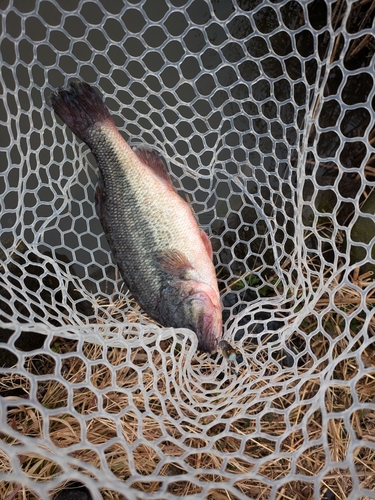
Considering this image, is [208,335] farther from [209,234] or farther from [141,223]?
[209,234]

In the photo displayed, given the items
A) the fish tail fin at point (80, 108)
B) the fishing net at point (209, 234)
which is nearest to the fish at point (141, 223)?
the fish tail fin at point (80, 108)

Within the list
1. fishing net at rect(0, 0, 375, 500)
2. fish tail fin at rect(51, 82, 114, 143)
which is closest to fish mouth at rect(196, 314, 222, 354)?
fishing net at rect(0, 0, 375, 500)

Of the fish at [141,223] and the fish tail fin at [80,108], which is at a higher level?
the fish tail fin at [80,108]

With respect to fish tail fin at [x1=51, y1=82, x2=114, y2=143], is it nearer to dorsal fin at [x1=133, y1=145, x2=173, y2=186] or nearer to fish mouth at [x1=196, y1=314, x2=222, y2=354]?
dorsal fin at [x1=133, y1=145, x2=173, y2=186]

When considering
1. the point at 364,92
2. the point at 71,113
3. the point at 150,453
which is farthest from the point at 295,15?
the point at 150,453

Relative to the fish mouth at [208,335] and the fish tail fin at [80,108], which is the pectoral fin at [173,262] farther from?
the fish tail fin at [80,108]

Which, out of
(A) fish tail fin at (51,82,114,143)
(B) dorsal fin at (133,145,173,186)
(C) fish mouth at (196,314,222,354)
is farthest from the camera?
(B) dorsal fin at (133,145,173,186)

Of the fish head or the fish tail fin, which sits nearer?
the fish head
